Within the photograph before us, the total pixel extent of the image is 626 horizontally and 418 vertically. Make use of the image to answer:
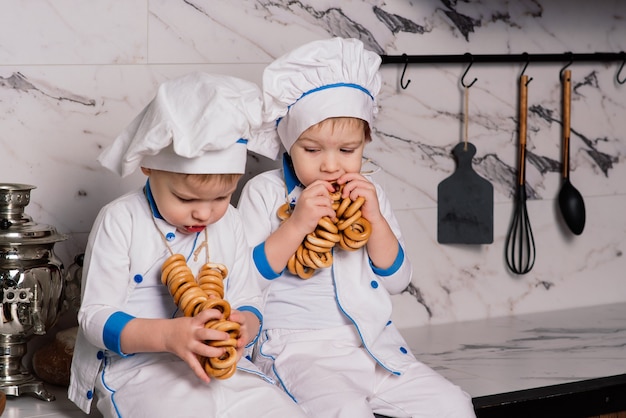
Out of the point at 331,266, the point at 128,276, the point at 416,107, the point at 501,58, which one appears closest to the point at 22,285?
the point at 128,276

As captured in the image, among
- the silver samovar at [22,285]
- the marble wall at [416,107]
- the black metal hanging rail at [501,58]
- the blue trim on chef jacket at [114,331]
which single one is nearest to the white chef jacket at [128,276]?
the blue trim on chef jacket at [114,331]

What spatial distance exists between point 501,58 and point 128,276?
3.40 feet

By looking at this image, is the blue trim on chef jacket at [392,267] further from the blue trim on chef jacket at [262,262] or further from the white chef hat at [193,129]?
the white chef hat at [193,129]

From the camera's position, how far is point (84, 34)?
5.32 feet

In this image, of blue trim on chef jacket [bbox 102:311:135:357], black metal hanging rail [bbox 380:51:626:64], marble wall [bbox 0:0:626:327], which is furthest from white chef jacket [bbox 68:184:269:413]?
black metal hanging rail [bbox 380:51:626:64]

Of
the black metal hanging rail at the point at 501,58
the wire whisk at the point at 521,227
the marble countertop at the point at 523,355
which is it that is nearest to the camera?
the marble countertop at the point at 523,355

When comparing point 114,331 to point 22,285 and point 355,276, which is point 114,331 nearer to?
point 22,285

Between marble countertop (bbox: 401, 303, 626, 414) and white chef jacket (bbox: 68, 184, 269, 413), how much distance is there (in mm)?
453

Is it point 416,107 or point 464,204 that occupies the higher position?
point 416,107

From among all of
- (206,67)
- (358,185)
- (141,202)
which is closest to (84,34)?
(206,67)

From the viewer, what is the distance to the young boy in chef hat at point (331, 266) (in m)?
1.42

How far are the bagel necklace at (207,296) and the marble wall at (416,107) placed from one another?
42cm

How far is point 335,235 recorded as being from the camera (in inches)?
56.4

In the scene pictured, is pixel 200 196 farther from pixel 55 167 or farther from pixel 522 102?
pixel 522 102
